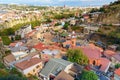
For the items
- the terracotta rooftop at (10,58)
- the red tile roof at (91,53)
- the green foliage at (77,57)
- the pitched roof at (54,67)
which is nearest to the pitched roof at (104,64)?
the red tile roof at (91,53)

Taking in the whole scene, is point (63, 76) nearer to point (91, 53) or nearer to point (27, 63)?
point (27, 63)

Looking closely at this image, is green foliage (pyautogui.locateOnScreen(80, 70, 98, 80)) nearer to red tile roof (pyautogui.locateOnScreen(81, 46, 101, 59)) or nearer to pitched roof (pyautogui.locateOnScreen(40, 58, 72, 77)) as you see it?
pitched roof (pyautogui.locateOnScreen(40, 58, 72, 77))

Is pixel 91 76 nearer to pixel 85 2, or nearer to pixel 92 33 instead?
pixel 92 33

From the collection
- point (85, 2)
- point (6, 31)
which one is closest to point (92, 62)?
point (6, 31)

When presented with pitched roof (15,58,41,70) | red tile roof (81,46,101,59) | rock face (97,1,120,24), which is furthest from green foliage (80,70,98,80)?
rock face (97,1,120,24)

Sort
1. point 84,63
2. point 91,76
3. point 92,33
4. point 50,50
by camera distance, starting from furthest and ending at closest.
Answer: point 92,33 → point 50,50 → point 84,63 → point 91,76

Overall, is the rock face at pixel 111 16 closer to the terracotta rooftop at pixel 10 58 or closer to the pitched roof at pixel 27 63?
the terracotta rooftop at pixel 10 58
